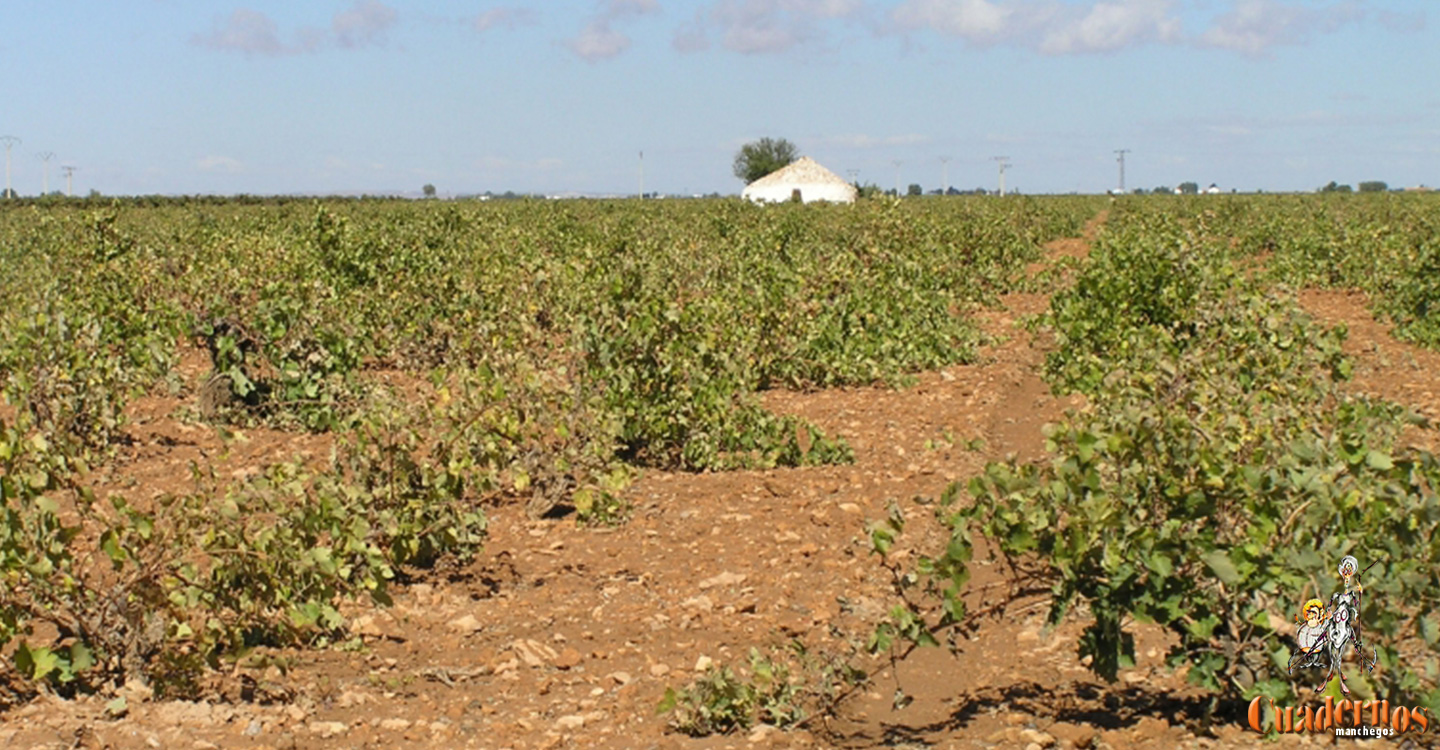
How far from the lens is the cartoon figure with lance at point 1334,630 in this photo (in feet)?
14.4

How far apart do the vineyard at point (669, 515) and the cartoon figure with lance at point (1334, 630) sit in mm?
55

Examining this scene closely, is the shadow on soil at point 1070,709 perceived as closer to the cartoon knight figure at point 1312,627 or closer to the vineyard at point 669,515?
the vineyard at point 669,515

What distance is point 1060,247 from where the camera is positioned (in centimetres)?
3803

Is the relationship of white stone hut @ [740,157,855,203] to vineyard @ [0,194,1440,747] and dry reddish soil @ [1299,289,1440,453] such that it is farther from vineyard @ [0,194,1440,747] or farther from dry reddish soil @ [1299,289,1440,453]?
vineyard @ [0,194,1440,747]

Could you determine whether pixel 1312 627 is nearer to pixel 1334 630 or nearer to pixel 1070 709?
pixel 1334 630

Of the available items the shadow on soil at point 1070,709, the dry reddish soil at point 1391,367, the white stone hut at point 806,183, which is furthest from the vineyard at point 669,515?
Result: the white stone hut at point 806,183

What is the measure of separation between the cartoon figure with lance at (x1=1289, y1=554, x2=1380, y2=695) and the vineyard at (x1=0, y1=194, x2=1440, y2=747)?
0.06 m

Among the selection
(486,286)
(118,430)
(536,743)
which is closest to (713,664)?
(536,743)

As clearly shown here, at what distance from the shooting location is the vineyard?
458cm

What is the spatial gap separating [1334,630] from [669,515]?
434 centimetres

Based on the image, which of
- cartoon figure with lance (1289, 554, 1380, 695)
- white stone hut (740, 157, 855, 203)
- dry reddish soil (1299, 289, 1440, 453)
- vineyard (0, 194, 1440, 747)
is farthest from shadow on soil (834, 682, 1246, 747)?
white stone hut (740, 157, 855, 203)

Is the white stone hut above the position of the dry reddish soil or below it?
above

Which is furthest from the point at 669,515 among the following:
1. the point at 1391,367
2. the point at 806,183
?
the point at 806,183

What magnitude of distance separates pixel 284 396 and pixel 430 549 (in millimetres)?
4228
